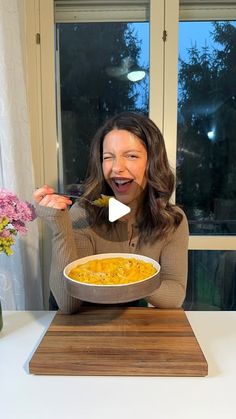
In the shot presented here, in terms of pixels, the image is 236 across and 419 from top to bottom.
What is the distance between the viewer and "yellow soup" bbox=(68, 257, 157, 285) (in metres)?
0.81

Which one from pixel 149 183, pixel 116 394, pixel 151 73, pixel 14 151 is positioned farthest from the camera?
pixel 151 73

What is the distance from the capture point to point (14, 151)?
53.9 inches

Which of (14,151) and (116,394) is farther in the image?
(14,151)

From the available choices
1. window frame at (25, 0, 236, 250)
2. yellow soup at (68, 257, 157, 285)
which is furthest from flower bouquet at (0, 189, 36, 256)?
window frame at (25, 0, 236, 250)

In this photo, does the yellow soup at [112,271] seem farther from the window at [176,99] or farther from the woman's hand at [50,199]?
Result: the window at [176,99]

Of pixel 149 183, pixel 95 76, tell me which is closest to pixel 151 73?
pixel 95 76

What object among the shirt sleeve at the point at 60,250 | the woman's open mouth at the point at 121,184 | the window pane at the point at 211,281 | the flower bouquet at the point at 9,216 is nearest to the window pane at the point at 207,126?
the window pane at the point at 211,281

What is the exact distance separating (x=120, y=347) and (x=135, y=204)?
0.57 metres

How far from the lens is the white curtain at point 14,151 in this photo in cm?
132

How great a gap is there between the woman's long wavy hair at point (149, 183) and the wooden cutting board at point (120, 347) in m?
0.34

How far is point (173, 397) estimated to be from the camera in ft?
2.14

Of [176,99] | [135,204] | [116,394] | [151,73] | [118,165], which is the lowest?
[116,394]

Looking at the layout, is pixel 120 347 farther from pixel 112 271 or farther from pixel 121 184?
pixel 121 184

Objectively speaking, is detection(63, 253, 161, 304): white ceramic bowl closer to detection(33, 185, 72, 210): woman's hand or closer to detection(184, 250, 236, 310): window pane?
detection(33, 185, 72, 210): woman's hand
